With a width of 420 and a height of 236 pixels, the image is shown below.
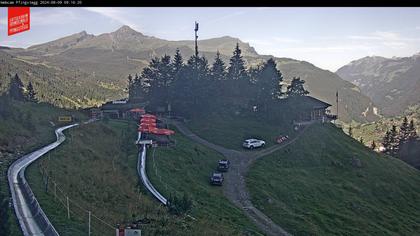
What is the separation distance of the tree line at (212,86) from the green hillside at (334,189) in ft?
35.9

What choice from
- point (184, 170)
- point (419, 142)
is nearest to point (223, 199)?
point (184, 170)

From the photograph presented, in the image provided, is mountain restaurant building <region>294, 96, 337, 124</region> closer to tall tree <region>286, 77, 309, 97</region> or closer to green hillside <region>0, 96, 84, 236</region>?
tall tree <region>286, 77, 309, 97</region>

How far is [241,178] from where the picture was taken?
1714 inches

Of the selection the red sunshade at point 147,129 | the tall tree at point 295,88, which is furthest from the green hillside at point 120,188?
the tall tree at point 295,88

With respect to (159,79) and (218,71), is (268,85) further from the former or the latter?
(159,79)

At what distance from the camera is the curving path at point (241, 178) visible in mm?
32156

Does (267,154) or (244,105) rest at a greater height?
(244,105)

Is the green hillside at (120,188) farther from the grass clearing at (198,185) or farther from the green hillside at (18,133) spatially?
the green hillside at (18,133)

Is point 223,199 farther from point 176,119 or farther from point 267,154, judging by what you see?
point 176,119

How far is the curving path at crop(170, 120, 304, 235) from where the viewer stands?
1266 inches

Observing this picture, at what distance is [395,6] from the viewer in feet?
42.1

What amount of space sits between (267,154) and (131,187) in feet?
92.8

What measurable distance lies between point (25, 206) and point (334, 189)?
35206 millimetres

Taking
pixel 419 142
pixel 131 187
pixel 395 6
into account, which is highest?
pixel 395 6
